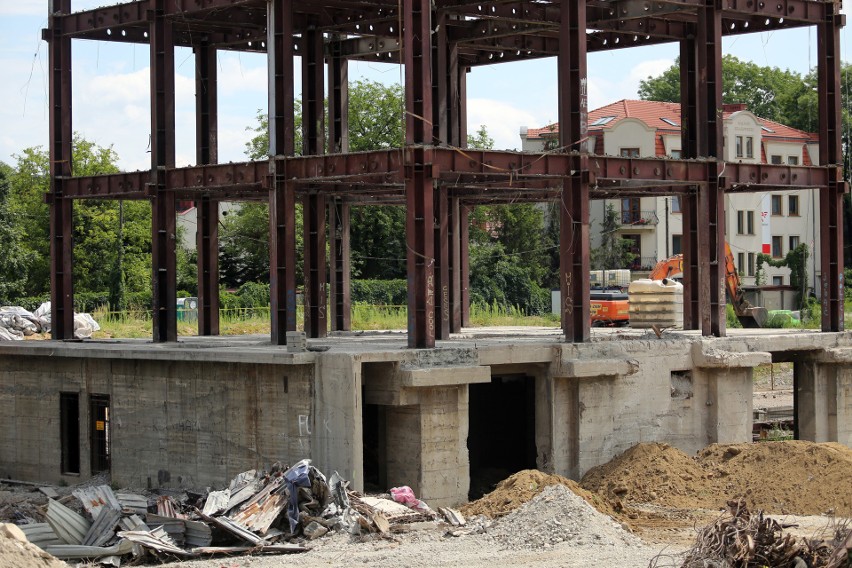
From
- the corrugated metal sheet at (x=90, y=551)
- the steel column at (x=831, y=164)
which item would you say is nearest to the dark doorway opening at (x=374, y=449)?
the corrugated metal sheet at (x=90, y=551)

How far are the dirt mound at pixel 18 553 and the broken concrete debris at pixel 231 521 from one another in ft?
9.42

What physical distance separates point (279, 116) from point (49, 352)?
7255 millimetres

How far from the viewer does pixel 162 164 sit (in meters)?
31.4

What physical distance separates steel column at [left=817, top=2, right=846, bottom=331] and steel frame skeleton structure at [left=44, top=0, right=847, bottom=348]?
0.14 feet

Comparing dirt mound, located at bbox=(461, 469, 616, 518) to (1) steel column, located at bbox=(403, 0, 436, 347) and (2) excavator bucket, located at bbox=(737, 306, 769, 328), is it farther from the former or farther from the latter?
(2) excavator bucket, located at bbox=(737, 306, 769, 328)

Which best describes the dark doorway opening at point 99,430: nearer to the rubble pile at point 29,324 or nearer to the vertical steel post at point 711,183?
the rubble pile at point 29,324

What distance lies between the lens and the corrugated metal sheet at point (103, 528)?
21891 millimetres

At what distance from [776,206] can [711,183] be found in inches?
1806

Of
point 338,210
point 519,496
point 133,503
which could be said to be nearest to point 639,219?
point 338,210

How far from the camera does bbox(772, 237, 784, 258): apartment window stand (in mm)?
75500

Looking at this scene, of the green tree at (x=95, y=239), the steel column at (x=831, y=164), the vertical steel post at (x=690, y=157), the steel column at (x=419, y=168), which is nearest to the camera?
the steel column at (x=419, y=168)

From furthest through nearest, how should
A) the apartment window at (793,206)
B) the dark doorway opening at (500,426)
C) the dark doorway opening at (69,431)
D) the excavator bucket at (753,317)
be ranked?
the apartment window at (793,206) → the excavator bucket at (753,317) → the dark doorway opening at (500,426) → the dark doorway opening at (69,431)

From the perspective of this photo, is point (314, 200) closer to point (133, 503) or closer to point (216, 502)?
point (133, 503)

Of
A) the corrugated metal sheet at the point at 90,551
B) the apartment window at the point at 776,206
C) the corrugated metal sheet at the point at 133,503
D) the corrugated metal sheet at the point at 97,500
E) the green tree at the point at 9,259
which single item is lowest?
the corrugated metal sheet at the point at 90,551
